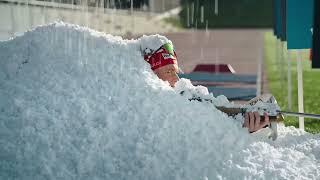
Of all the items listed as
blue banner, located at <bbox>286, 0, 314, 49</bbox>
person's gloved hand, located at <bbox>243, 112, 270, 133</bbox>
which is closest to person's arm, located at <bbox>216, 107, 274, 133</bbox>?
person's gloved hand, located at <bbox>243, 112, 270, 133</bbox>

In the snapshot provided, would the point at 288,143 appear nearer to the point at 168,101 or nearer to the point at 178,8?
the point at 168,101

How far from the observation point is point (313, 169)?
380cm

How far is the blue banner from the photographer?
5.03 metres

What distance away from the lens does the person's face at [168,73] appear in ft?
14.8

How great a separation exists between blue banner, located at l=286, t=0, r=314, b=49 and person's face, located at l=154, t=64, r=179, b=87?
1300 mm

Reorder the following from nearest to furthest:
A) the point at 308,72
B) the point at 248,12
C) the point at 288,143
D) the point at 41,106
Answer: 1. the point at 41,106
2. the point at 288,143
3. the point at 308,72
4. the point at 248,12

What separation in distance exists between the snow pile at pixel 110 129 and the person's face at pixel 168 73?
0.22m

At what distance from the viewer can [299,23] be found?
5184 millimetres

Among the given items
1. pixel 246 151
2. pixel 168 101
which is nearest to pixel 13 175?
pixel 168 101

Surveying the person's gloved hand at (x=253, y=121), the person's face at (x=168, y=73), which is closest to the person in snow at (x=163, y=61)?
the person's face at (x=168, y=73)

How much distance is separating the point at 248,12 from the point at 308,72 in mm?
36452

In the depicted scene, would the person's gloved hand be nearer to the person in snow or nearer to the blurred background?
the person in snow

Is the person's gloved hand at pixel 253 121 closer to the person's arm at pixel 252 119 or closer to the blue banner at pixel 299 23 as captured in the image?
the person's arm at pixel 252 119

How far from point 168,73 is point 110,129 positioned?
1.02 m
